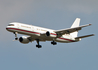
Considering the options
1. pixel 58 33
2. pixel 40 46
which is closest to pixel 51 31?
pixel 58 33

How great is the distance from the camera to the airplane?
81.2 meters

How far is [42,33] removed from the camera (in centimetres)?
8338

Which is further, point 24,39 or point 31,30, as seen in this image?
point 24,39

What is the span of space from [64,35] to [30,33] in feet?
44.3

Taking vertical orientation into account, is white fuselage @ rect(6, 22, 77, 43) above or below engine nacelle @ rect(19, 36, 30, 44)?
above

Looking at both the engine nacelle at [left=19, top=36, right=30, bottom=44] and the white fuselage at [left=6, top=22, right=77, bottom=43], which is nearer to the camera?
the white fuselage at [left=6, top=22, right=77, bottom=43]

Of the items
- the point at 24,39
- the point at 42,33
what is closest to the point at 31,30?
the point at 42,33

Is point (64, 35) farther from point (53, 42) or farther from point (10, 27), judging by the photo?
point (10, 27)

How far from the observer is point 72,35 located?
95312 mm

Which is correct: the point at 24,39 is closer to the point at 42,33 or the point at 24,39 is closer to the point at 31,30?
the point at 31,30

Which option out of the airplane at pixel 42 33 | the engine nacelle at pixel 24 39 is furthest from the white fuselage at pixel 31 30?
the engine nacelle at pixel 24 39

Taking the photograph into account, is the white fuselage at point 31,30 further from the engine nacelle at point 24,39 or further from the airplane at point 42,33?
the engine nacelle at point 24,39

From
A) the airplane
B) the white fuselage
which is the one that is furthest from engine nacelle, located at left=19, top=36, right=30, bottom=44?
the white fuselage

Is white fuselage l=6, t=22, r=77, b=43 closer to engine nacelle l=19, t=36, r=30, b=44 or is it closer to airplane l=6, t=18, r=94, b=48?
airplane l=6, t=18, r=94, b=48
